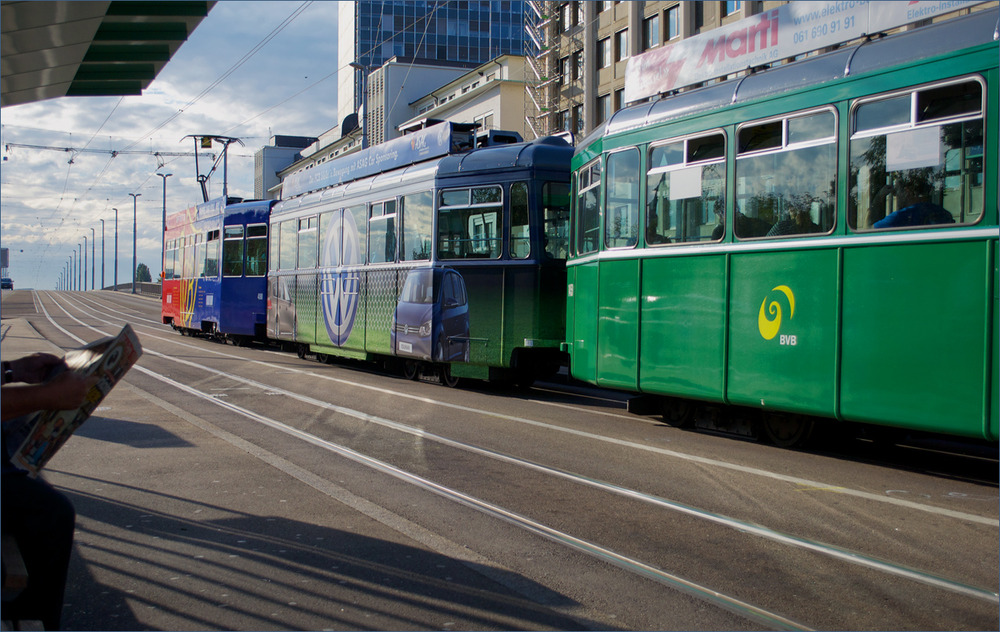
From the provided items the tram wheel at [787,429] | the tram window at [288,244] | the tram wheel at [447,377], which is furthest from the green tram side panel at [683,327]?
the tram window at [288,244]

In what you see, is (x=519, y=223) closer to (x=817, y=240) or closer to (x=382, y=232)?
(x=382, y=232)

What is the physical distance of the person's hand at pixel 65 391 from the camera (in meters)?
3.07

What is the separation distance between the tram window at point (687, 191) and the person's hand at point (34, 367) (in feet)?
21.1

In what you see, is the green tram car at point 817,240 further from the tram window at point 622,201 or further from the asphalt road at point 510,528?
the asphalt road at point 510,528

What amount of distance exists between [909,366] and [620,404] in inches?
233

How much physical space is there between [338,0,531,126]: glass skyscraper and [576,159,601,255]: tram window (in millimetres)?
77340

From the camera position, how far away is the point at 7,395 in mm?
3027

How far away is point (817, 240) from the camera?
25.2ft

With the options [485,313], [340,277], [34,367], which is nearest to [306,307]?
[340,277]

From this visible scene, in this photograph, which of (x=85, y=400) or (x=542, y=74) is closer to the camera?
(x=85, y=400)

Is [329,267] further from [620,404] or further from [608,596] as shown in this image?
[608,596]

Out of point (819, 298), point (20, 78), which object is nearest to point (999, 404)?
point (819, 298)

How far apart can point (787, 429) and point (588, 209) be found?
12.8ft

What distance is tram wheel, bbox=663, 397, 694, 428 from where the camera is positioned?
9703mm
